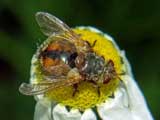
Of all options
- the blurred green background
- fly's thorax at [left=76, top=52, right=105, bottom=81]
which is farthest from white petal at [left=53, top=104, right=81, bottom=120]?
the blurred green background

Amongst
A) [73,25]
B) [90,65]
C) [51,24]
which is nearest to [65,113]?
[90,65]

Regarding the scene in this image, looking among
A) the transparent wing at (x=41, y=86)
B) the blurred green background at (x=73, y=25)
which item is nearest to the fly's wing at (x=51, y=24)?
the transparent wing at (x=41, y=86)

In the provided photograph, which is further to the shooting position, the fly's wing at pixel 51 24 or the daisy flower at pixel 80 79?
the fly's wing at pixel 51 24

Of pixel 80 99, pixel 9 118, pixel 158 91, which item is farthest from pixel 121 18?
pixel 80 99

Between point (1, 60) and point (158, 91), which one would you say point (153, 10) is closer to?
point (158, 91)

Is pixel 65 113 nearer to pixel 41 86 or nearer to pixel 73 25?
pixel 41 86

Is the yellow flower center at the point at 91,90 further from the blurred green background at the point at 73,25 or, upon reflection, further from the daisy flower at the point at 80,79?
the blurred green background at the point at 73,25
